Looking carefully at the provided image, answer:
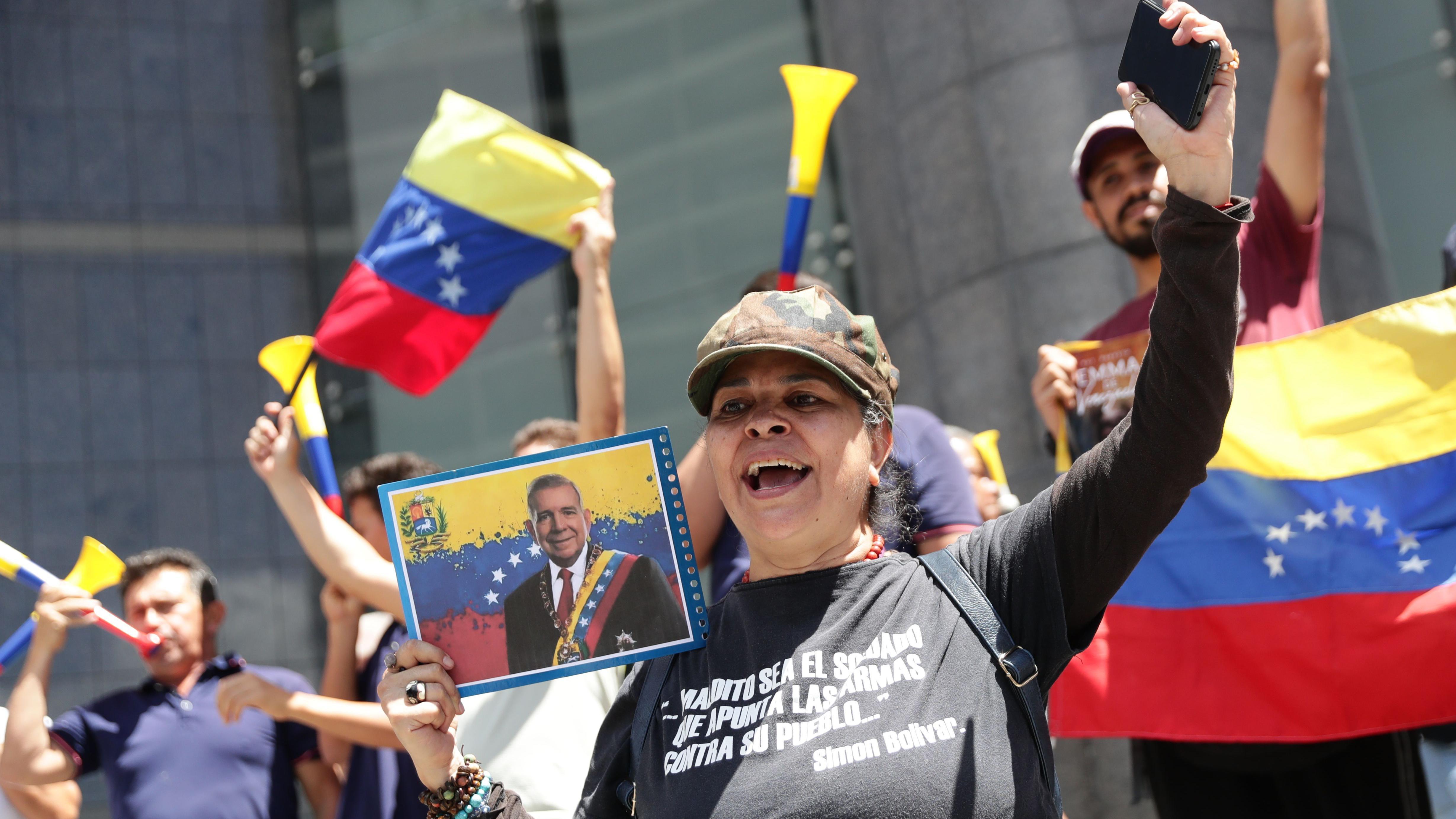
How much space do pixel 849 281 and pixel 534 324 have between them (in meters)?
2.12

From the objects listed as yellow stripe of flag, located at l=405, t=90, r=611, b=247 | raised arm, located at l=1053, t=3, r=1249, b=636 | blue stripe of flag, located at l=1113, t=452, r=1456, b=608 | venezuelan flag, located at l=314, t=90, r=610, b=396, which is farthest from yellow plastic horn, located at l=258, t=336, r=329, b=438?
raised arm, located at l=1053, t=3, r=1249, b=636

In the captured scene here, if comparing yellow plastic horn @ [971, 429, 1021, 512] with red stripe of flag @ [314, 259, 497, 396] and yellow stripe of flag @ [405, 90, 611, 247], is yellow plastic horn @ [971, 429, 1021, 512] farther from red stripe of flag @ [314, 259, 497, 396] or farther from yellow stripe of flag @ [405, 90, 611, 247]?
red stripe of flag @ [314, 259, 497, 396]

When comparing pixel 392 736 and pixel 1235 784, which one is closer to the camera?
pixel 1235 784

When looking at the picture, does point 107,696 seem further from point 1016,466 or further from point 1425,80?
point 1425,80

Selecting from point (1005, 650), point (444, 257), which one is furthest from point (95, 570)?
point (1005, 650)

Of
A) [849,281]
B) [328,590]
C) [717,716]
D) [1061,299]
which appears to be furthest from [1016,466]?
[717,716]

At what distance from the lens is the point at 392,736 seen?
10.9 ft

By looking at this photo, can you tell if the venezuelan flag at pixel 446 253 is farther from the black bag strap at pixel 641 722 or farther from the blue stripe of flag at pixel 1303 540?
the black bag strap at pixel 641 722

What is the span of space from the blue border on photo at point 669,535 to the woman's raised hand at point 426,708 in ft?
0.11

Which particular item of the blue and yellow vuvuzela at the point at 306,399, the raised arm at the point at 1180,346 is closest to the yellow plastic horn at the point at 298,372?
the blue and yellow vuvuzela at the point at 306,399

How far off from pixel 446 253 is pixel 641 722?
7.93ft

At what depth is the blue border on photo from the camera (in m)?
2.02

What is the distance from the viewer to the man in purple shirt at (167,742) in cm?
369

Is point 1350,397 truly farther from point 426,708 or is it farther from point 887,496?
point 426,708
